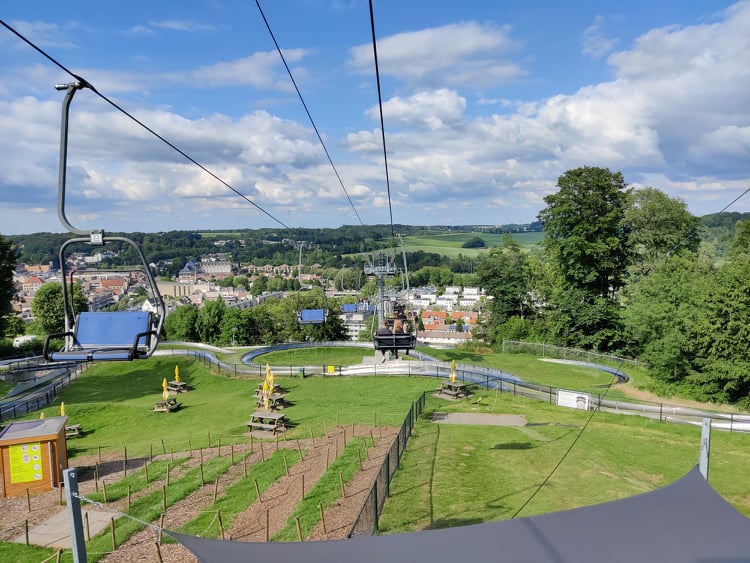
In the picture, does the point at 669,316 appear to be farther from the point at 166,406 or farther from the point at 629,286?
the point at 166,406

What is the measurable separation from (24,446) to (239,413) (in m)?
10.9

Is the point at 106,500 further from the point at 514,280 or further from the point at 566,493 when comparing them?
the point at 514,280

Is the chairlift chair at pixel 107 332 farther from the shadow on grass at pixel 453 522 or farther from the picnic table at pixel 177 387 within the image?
the picnic table at pixel 177 387

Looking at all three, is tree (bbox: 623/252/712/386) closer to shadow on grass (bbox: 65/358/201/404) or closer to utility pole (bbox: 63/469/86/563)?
shadow on grass (bbox: 65/358/201/404)

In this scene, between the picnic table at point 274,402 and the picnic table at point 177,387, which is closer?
the picnic table at point 274,402

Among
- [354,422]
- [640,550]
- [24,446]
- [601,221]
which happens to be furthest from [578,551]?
[601,221]

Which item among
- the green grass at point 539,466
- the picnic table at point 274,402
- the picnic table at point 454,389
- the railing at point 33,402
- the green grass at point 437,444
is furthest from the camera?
the railing at point 33,402

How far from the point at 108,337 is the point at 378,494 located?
7021mm

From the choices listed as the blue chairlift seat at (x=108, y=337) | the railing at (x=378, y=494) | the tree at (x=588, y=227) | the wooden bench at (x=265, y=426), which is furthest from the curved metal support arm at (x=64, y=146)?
the tree at (x=588, y=227)

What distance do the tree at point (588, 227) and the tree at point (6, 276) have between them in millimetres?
45297

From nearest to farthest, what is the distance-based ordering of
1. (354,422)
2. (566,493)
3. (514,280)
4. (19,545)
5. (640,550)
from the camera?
(640,550), (19,545), (566,493), (354,422), (514,280)

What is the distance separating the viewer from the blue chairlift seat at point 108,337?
789 centimetres

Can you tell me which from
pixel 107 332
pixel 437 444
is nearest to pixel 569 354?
pixel 437 444

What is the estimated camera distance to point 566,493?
13312 millimetres
